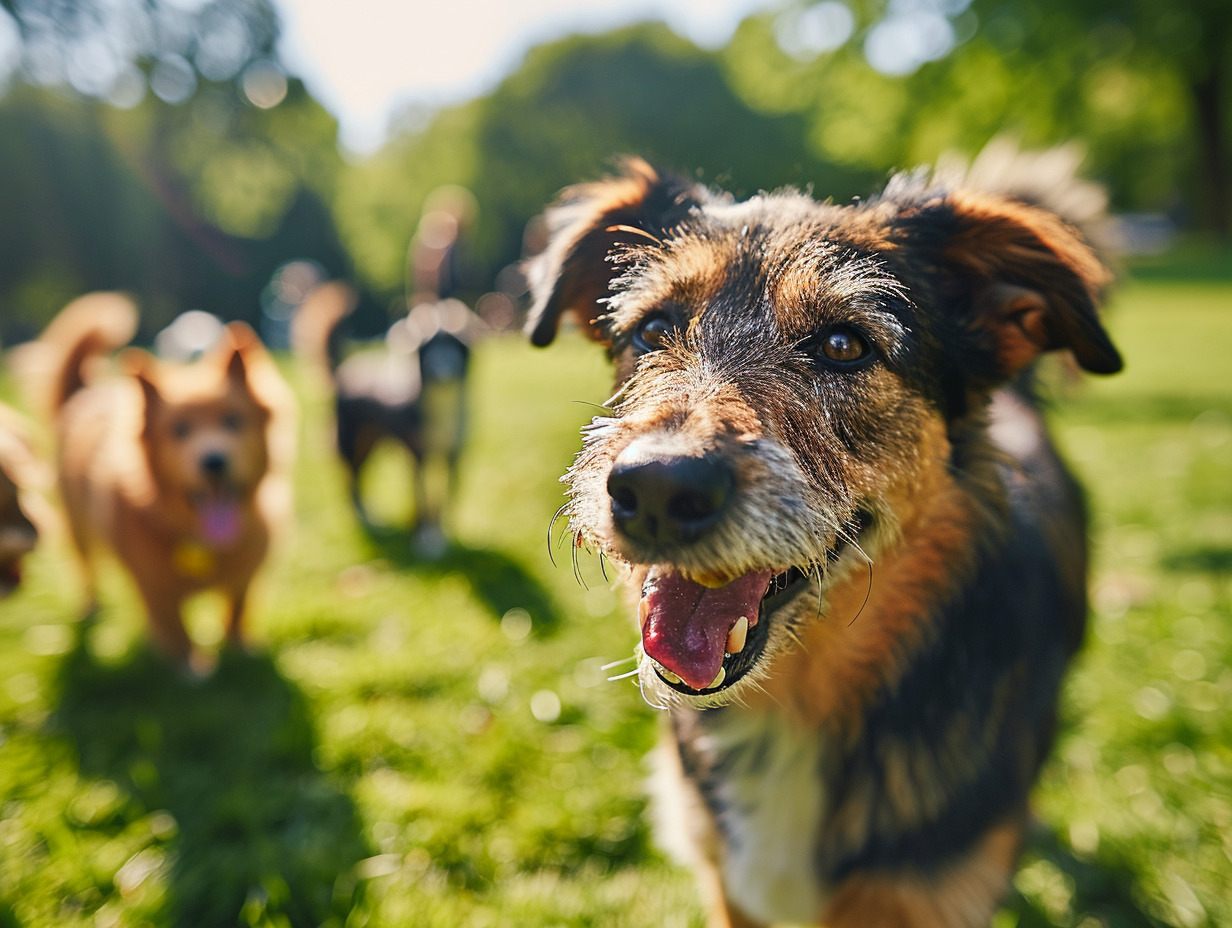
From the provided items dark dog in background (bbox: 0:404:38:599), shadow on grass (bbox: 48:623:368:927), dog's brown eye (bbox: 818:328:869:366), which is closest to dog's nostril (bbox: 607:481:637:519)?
dog's brown eye (bbox: 818:328:869:366)

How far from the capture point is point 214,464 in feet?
13.3

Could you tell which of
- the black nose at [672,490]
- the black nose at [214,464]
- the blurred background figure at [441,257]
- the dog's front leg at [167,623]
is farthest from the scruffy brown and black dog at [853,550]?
the blurred background figure at [441,257]

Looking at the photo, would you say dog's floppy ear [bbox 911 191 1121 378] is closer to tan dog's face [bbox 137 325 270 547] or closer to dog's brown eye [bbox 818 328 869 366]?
dog's brown eye [bbox 818 328 869 366]

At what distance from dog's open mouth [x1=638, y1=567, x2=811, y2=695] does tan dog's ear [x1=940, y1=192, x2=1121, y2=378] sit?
104 centimetres

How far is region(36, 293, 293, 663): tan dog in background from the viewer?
13.4 ft

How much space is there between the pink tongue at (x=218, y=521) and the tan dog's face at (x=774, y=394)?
2.63m

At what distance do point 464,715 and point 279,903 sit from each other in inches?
48.6

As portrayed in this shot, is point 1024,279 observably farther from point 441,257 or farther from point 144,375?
point 441,257

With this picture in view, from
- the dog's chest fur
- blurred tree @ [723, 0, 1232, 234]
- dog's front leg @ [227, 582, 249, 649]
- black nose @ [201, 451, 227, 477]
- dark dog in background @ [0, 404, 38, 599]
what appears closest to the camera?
the dog's chest fur

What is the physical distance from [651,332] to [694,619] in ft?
2.97

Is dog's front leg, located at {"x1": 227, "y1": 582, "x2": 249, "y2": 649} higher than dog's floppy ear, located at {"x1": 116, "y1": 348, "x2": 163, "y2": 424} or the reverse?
the reverse

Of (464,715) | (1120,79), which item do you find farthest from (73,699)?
(1120,79)

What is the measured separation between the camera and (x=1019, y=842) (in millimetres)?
2287

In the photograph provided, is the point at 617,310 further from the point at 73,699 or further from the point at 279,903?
the point at 73,699
